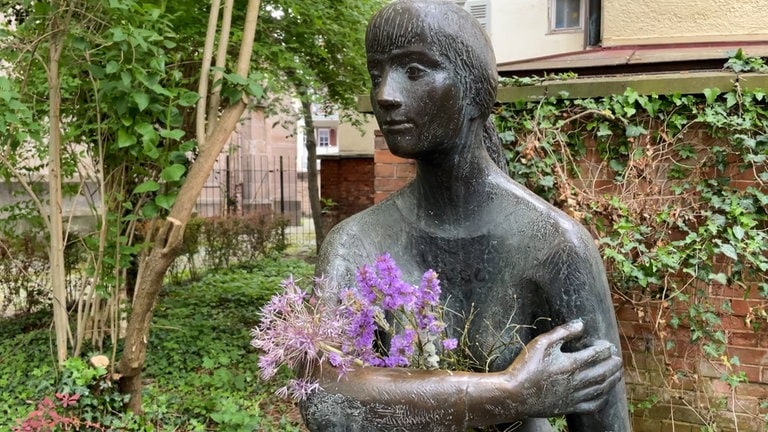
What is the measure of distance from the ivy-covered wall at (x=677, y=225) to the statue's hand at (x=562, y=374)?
2.58 metres

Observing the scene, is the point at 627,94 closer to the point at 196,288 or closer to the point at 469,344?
the point at 469,344

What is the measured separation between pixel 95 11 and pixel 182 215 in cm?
118

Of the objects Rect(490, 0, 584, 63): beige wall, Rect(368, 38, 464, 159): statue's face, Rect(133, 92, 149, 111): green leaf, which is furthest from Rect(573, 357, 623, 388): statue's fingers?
Rect(490, 0, 584, 63): beige wall

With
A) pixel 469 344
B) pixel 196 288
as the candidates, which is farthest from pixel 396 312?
pixel 196 288

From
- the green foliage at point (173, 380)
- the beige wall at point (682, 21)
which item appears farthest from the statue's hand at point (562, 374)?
the beige wall at point (682, 21)

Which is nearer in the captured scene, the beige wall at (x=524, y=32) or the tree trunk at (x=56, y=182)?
the tree trunk at (x=56, y=182)

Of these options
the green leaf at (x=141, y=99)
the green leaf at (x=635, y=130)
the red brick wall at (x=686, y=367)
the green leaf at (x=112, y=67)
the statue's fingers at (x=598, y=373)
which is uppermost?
the green leaf at (x=112, y=67)

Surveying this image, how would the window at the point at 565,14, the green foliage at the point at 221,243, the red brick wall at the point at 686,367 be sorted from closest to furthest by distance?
the red brick wall at the point at 686,367
the green foliage at the point at 221,243
the window at the point at 565,14

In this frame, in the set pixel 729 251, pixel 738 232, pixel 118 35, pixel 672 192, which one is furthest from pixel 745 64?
pixel 118 35

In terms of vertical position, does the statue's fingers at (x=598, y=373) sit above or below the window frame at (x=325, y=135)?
below

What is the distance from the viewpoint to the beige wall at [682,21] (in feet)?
17.0

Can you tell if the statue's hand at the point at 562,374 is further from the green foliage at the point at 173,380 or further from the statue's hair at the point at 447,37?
the green foliage at the point at 173,380

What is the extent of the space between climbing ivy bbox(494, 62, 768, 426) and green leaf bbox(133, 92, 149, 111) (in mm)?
2362

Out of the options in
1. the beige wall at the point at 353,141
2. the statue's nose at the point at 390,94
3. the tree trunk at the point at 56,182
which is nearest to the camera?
the statue's nose at the point at 390,94
